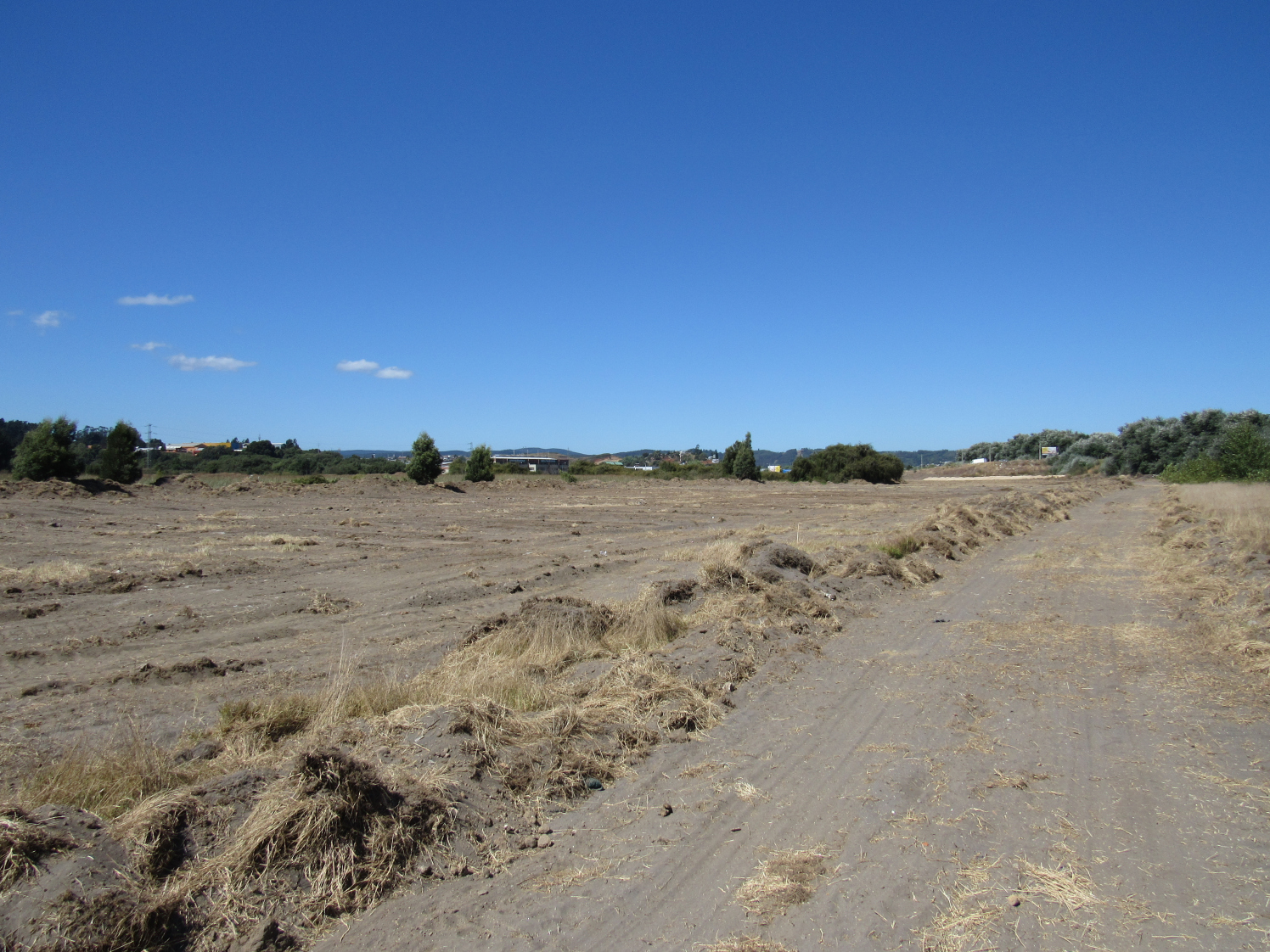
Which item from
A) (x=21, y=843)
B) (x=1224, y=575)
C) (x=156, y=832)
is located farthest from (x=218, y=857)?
(x=1224, y=575)

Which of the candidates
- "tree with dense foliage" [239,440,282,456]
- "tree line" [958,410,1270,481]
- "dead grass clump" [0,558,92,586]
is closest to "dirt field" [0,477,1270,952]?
"dead grass clump" [0,558,92,586]

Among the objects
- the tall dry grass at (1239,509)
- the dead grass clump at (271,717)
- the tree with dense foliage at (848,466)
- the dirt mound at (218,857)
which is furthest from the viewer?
the tree with dense foliage at (848,466)

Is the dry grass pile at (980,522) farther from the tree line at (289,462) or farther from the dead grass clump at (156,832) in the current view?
the tree line at (289,462)

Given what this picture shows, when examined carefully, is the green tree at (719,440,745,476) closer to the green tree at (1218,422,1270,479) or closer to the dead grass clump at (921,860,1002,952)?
the green tree at (1218,422,1270,479)

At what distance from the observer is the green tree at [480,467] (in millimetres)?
71562

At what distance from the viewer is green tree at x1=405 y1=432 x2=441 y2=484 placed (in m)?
62.7

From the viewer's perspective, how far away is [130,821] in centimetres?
411

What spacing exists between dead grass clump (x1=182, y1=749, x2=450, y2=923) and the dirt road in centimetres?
27

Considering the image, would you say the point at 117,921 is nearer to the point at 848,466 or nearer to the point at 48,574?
the point at 48,574

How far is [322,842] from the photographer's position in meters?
4.36

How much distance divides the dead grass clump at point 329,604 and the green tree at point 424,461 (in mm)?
49731

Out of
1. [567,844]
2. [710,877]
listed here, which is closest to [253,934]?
[567,844]

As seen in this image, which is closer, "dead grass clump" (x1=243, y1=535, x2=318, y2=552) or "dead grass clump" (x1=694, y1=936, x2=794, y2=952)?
"dead grass clump" (x1=694, y1=936, x2=794, y2=952)

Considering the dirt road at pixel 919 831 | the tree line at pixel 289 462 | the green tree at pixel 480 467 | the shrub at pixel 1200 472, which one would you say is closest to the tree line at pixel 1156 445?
the shrub at pixel 1200 472
